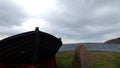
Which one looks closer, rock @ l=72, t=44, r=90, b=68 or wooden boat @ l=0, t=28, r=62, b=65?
wooden boat @ l=0, t=28, r=62, b=65

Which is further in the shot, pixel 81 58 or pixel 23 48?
pixel 81 58

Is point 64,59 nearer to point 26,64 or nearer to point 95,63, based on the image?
point 95,63

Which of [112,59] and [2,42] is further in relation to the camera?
[112,59]

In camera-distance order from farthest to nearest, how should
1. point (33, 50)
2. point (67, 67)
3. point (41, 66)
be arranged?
1. point (67, 67)
2. point (41, 66)
3. point (33, 50)

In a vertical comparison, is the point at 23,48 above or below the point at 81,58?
above

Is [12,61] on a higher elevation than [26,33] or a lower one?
lower

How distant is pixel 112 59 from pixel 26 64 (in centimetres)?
1006

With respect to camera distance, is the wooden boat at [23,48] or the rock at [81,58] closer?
the wooden boat at [23,48]

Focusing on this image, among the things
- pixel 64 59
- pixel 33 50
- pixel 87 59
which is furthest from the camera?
pixel 64 59

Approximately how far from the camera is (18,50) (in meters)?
14.1

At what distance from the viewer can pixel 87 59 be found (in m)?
16.8

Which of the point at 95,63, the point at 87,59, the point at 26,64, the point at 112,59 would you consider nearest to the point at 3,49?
the point at 26,64

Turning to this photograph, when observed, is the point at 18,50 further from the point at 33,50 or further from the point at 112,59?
the point at 112,59

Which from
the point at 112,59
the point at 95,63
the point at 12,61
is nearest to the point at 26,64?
the point at 12,61
